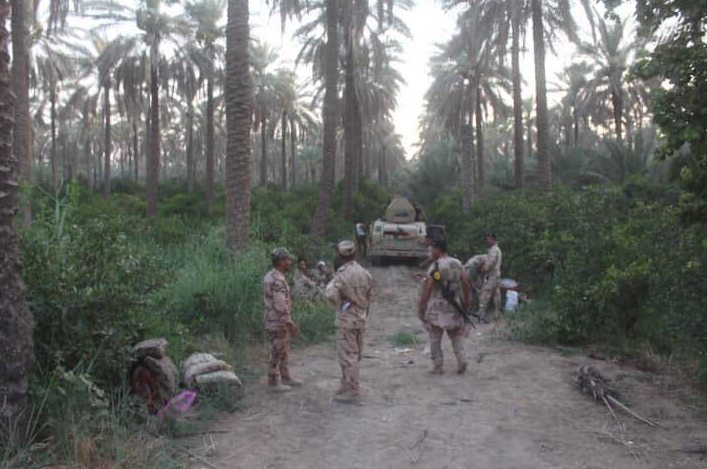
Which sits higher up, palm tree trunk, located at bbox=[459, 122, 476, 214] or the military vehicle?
palm tree trunk, located at bbox=[459, 122, 476, 214]

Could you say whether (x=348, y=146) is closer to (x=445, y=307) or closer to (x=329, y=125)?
(x=329, y=125)

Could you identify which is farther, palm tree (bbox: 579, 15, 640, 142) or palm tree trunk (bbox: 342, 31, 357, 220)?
palm tree (bbox: 579, 15, 640, 142)

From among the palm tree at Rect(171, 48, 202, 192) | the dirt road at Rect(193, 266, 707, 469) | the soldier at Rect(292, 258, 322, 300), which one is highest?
the palm tree at Rect(171, 48, 202, 192)

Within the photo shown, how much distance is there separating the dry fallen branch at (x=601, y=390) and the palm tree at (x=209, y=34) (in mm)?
22492

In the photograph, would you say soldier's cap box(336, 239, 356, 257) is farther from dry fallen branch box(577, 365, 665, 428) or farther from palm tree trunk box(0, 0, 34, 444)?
palm tree trunk box(0, 0, 34, 444)

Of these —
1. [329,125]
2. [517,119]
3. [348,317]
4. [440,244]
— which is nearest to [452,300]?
[440,244]

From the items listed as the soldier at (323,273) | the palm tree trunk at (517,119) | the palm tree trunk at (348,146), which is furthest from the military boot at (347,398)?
the palm tree trunk at (517,119)

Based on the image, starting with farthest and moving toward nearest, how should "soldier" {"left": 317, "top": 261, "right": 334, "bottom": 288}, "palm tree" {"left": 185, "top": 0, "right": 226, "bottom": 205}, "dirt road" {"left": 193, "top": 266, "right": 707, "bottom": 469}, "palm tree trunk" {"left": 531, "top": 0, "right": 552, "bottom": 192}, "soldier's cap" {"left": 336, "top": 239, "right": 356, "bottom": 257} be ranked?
"palm tree" {"left": 185, "top": 0, "right": 226, "bottom": 205}, "palm tree trunk" {"left": 531, "top": 0, "right": 552, "bottom": 192}, "soldier" {"left": 317, "top": 261, "right": 334, "bottom": 288}, "soldier's cap" {"left": 336, "top": 239, "right": 356, "bottom": 257}, "dirt road" {"left": 193, "top": 266, "right": 707, "bottom": 469}

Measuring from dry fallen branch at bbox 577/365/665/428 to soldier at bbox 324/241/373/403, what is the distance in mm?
2298

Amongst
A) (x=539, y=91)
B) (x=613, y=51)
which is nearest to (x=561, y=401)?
(x=539, y=91)

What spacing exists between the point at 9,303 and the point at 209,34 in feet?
78.4

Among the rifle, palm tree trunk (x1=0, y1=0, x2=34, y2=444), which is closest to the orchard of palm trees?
palm tree trunk (x1=0, y1=0, x2=34, y2=444)

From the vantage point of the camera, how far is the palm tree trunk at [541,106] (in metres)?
19.4

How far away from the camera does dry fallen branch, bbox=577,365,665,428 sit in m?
5.61
